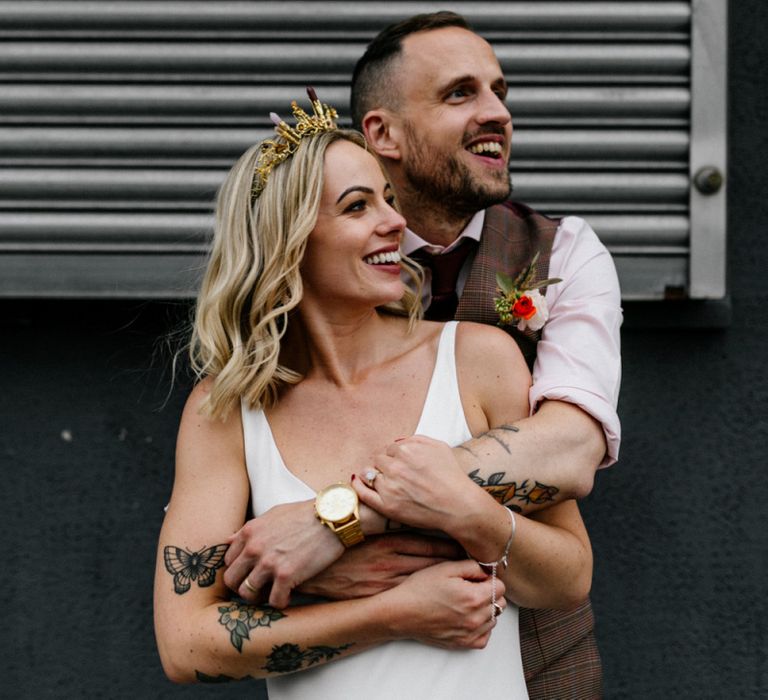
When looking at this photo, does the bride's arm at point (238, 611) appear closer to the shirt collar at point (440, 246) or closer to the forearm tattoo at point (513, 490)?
the forearm tattoo at point (513, 490)

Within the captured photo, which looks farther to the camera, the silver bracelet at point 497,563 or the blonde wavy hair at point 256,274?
the blonde wavy hair at point 256,274

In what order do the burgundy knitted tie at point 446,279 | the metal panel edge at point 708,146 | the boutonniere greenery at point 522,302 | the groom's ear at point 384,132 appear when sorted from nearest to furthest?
the boutonniere greenery at point 522,302 → the burgundy knitted tie at point 446,279 → the groom's ear at point 384,132 → the metal panel edge at point 708,146

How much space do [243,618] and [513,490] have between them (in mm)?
597

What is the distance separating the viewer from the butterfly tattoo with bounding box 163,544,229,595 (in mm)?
2086

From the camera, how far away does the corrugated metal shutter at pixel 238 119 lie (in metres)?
3.12

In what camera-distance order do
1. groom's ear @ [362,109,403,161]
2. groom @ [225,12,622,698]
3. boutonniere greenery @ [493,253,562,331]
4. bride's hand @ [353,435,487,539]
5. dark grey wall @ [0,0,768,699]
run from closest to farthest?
bride's hand @ [353,435,487,539]
groom @ [225,12,622,698]
boutonniere greenery @ [493,253,562,331]
groom's ear @ [362,109,403,161]
dark grey wall @ [0,0,768,699]

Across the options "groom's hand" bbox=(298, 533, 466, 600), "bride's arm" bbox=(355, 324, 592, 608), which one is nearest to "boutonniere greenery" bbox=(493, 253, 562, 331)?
Answer: "bride's arm" bbox=(355, 324, 592, 608)

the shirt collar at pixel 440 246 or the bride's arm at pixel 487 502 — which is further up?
the shirt collar at pixel 440 246

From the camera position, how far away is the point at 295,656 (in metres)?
2.02

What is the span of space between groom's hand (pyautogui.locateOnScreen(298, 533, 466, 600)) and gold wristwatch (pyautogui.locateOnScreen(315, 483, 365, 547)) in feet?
0.17

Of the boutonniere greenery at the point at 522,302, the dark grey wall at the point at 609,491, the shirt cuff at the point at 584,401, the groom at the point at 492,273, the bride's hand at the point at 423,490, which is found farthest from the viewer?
the dark grey wall at the point at 609,491

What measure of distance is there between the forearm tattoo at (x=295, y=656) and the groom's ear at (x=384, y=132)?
133cm

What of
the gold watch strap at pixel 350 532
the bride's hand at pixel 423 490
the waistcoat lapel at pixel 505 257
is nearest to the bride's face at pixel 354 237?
the waistcoat lapel at pixel 505 257

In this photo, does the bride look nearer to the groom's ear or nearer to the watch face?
the watch face
